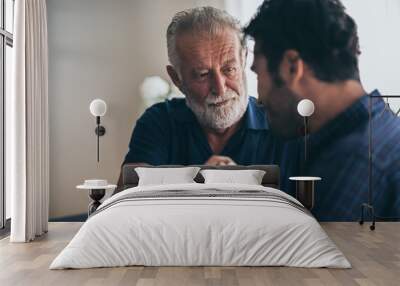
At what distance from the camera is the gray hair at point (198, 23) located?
25.9ft

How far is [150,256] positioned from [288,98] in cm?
376

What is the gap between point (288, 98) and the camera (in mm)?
7867

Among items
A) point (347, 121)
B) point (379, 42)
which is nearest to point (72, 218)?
point (347, 121)

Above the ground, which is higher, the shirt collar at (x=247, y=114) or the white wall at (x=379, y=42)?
the white wall at (x=379, y=42)

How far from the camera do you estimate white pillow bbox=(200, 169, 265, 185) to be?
7035 mm

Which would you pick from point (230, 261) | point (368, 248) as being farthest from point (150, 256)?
point (368, 248)

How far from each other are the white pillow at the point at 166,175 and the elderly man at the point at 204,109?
1.76ft

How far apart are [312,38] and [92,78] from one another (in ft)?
9.89

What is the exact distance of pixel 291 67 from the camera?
788 centimetres

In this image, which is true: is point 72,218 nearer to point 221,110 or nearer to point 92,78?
point 92,78

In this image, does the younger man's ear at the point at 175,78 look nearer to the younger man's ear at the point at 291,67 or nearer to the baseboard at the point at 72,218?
the younger man's ear at the point at 291,67

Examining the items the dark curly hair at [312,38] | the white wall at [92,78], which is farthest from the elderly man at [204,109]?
the dark curly hair at [312,38]

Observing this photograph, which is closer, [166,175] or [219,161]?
[166,175]

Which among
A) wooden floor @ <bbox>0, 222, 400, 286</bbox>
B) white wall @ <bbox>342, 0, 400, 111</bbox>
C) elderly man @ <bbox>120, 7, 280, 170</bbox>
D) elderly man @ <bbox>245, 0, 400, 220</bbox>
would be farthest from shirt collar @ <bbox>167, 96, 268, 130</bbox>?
wooden floor @ <bbox>0, 222, 400, 286</bbox>
